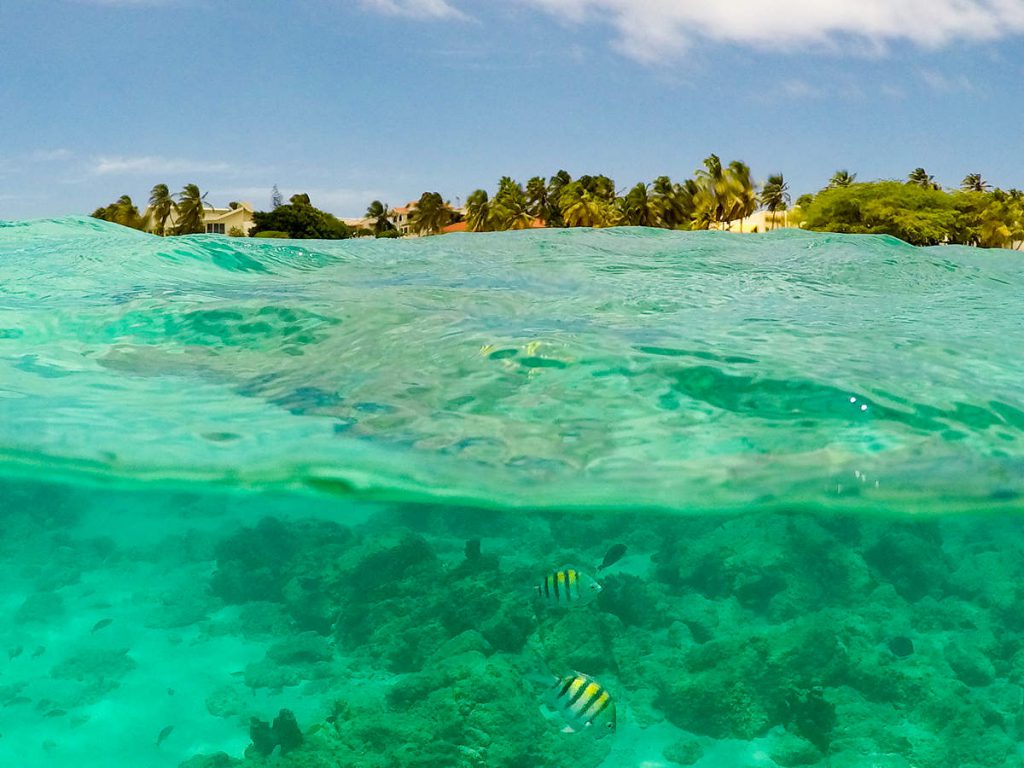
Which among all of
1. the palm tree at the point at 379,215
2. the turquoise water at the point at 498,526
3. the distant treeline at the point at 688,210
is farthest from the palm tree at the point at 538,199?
the turquoise water at the point at 498,526

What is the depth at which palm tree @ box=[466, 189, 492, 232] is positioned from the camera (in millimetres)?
81938

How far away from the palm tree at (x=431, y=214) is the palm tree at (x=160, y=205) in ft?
80.2

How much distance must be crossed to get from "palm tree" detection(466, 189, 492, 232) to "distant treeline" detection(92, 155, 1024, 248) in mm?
92

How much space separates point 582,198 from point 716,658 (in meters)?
71.6

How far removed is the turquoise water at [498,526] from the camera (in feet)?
25.8

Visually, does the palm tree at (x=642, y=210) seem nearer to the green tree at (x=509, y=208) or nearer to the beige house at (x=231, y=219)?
the green tree at (x=509, y=208)

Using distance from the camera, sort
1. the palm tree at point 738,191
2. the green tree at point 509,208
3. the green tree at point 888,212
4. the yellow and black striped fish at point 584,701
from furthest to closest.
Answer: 1. the green tree at point 509,208
2. the palm tree at point 738,191
3. the green tree at point 888,212
4. the yellow and black striped fish at point 584,701

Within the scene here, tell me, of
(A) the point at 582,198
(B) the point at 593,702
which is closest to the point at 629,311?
(B) the point at 593,702

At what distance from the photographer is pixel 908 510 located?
30.3 ft

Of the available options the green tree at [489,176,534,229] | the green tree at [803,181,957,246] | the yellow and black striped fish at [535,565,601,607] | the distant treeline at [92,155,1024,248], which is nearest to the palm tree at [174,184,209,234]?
the distant treeline at [92,155,1024,248]

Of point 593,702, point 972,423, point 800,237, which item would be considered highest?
point 800,237

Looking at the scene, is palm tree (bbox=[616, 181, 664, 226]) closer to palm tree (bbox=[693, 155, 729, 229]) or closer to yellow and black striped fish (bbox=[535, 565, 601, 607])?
palm tree (bbox=[693, 155, 729, 229])

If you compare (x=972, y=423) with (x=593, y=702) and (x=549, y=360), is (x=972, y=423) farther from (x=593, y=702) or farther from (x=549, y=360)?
(x=593, y=702)

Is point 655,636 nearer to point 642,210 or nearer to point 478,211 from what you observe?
point 642,210
